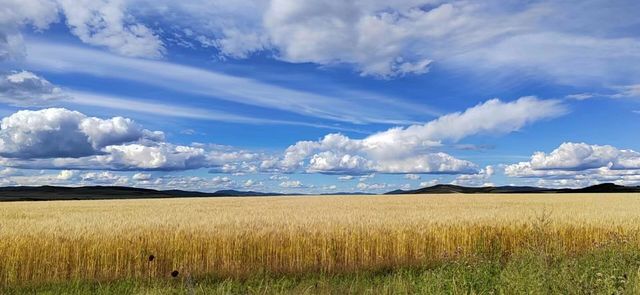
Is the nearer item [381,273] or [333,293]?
[333,293]

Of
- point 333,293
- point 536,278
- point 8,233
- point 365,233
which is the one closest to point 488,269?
point 536,278

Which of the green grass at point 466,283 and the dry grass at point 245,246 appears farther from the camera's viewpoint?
the dry grass at point 245,246

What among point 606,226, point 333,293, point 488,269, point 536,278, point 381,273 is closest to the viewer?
point 536,278

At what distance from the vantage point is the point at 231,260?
13789mm

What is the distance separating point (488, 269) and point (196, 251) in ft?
25.0

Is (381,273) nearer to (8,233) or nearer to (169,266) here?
(169,266)

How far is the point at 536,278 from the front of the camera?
A: 8039mm

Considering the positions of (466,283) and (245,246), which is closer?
(466,283)

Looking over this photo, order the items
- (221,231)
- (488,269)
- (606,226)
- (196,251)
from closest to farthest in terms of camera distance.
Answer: (488,269)
(196,251)
(221,231)
(606,226)

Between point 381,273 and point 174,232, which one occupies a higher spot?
point 174,232

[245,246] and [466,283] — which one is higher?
[245,246]

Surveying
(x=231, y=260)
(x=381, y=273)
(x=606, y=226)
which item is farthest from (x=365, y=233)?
(x=606, y=226)

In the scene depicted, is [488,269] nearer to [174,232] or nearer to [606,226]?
[174,232]

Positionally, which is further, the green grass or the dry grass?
the dry grass
